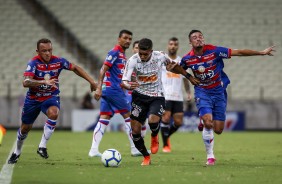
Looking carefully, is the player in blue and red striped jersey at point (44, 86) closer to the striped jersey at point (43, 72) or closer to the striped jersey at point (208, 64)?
the striped jersey at point (43, 72)

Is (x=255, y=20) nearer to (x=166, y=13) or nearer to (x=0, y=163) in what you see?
(x=166, y=13)

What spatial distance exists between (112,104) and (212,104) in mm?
2625

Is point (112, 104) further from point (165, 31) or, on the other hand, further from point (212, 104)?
point (165, 31)

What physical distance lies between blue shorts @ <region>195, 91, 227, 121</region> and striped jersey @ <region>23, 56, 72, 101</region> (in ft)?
7.30

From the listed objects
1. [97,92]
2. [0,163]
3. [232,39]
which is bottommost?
[0,163]

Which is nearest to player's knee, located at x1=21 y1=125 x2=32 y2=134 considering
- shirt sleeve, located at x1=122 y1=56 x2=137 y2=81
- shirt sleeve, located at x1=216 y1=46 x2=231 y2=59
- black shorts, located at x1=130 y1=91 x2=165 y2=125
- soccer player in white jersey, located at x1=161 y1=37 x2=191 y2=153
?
black shorts, located at x1=130 y1=91 x2=165 y2=125

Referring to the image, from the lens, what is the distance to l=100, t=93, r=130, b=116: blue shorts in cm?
1294

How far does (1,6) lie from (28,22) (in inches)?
52.6

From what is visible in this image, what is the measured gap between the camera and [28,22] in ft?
92.9

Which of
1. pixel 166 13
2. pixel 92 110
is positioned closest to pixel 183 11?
pixel 166 13

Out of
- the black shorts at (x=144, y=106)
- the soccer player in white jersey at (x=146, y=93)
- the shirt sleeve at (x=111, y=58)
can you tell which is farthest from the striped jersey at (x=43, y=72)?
the shirt sleeve at (x=111, y=58)

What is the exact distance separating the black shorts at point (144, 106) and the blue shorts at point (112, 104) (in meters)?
2.22

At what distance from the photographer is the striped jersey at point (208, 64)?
10938mm

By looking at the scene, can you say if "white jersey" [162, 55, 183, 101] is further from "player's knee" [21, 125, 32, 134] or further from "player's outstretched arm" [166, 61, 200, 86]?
"player's knee" [21, 125, 32, 134]
